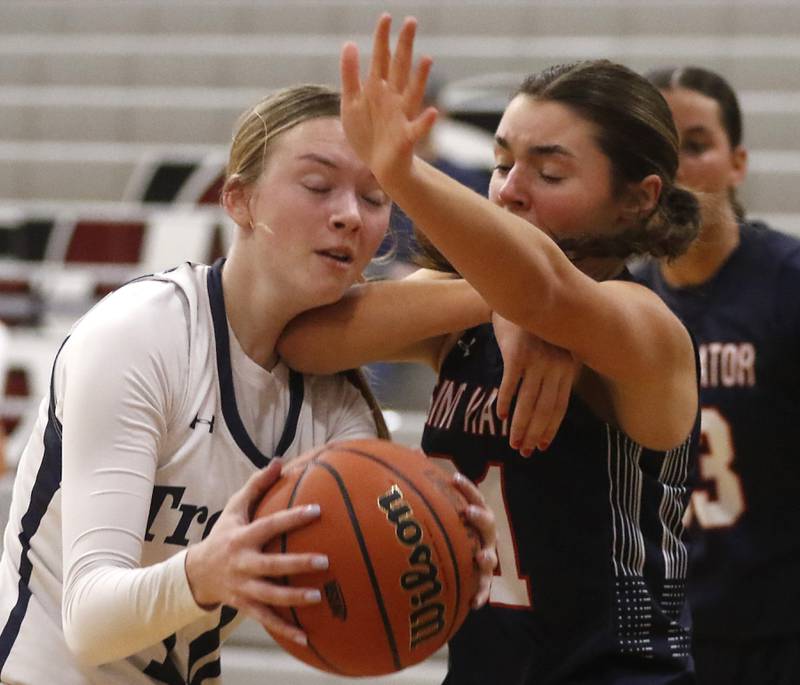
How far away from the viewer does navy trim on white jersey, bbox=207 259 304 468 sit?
239 cm

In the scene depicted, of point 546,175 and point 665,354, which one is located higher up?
point 546,175

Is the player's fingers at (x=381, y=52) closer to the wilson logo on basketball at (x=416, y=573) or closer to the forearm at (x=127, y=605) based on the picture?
the wilson logo on basketball at (x=416, y=573)

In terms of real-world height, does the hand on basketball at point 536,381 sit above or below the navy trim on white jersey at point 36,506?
above

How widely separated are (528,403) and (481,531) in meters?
0.22

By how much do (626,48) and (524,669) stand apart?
5776mm

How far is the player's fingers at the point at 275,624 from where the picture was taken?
193 centimetres

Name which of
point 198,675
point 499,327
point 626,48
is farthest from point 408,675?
point 626,48

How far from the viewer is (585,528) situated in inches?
91.0

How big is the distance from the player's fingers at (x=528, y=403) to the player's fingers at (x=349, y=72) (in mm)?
553

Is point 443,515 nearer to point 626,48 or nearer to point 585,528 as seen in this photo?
point 585,528

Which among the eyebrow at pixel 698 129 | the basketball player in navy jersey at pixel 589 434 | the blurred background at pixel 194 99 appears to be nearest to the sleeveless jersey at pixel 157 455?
the basketball player in navy jersey at pixel 589 434

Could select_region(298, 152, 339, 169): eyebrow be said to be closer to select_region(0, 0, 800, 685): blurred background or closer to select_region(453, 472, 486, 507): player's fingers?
select_region(453, 472, 486, 507): player's fingers

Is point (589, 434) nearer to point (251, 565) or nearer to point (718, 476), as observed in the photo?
point (251, 565)

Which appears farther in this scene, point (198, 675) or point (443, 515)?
point (198, 675)
